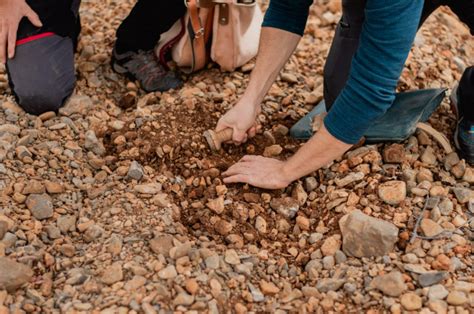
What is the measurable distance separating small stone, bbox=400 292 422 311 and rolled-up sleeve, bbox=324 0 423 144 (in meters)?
0.47

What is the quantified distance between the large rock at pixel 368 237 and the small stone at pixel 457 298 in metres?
0.23

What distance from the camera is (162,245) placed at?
6.01ft

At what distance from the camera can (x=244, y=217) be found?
6.64ft

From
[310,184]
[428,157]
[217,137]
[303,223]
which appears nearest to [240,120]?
[217,137]

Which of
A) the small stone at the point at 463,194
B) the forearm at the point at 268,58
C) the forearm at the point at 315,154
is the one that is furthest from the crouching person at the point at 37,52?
the small stone at the point at 463,194

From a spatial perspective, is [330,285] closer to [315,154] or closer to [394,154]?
[315,154]

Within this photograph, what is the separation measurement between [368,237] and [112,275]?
0.75 m

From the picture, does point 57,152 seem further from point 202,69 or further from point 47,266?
point 202,69

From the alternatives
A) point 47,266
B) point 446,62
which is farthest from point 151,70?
point 446,62

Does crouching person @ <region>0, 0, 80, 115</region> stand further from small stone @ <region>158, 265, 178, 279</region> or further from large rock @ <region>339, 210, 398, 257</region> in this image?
large rock @ <region>339, 210, 398, 257</region>

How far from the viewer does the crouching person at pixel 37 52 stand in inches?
92.7

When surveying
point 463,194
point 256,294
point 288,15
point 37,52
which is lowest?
point 256,294

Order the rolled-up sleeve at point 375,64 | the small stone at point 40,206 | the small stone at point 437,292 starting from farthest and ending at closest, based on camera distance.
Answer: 1. the small stone at point 40,206
2. the small stone at point 437,292
3. the rolled-up sleeve at point 375,64

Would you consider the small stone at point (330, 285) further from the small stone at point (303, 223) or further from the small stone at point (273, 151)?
the small stone at point (273, 151)
